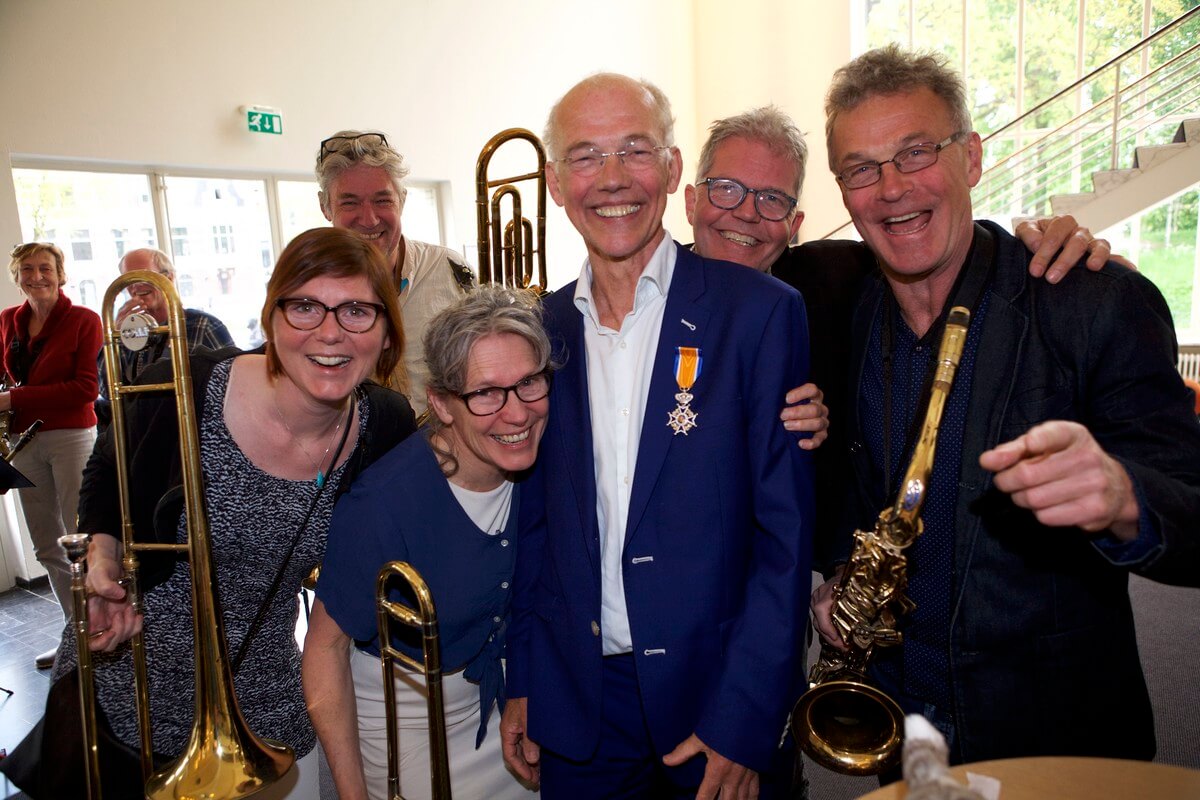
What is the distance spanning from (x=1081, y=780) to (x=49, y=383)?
6103 mm

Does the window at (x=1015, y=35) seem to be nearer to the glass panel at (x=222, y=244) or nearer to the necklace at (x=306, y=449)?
the glass panel at (x=222, y=244)

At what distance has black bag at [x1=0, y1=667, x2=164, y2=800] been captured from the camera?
2.06 m

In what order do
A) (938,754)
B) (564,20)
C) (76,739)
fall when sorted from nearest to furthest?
(938,754) < (76,739) < (564,20)

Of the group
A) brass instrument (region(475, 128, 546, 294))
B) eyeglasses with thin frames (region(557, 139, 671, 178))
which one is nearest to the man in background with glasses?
eyeglasses with thin frames (region(557, 139, 671, 178))

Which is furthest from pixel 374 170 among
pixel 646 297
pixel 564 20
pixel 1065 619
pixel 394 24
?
pixel 564 20

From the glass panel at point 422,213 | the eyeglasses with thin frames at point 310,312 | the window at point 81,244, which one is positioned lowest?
the eyeglasses with thin frames at point 310,312

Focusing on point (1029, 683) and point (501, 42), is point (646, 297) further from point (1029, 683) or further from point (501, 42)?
point (501, 42)

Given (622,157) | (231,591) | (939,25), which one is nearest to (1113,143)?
(939,25)

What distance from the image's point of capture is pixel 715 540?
177 centimetres

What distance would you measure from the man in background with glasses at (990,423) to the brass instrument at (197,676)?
4.98 ft

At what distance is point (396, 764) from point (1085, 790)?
1472 millimetres

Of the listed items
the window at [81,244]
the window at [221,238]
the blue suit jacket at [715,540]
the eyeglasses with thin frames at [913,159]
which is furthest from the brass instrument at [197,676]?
the window at [221,238]

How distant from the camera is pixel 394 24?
819 cm

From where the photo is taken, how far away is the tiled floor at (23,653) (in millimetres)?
4081
